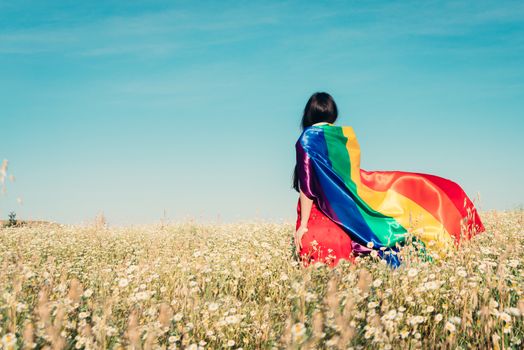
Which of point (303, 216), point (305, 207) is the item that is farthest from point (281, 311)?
point (305, 207)

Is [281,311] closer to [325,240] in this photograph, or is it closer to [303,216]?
[325,240]

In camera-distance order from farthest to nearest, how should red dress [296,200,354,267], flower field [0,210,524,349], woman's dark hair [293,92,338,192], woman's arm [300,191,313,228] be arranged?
1. woman's dark hair [293,92,338,192]
2. woman's arm [300,191,313,228]
3. red dress [296,200,354,267]
4. flower field [0,210,524,349]

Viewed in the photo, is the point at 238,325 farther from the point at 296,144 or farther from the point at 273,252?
the point at 296,144

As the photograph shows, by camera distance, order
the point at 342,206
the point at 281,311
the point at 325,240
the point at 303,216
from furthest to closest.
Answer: the point at 342,206
the point at 303,216
the point at 325,240
the point at 281,311

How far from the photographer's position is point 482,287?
3.67 meters

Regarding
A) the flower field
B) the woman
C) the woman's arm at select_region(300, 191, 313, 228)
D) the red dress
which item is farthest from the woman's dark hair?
the flower field

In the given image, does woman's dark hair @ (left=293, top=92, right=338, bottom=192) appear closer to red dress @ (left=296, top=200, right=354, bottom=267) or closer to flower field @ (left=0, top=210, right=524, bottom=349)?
red dress @ (left=296, top=200, right=354, bottom=267)

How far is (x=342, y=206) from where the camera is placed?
6.23 meters

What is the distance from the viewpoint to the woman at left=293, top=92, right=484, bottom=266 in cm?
607

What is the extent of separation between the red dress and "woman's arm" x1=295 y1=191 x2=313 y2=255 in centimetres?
10

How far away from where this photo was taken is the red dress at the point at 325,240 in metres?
5.79

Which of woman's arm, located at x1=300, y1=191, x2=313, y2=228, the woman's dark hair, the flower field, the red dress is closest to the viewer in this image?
the flower field

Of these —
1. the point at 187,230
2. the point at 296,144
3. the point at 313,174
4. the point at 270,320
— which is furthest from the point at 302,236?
the point at 187,230

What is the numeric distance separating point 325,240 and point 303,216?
0.44 meters
